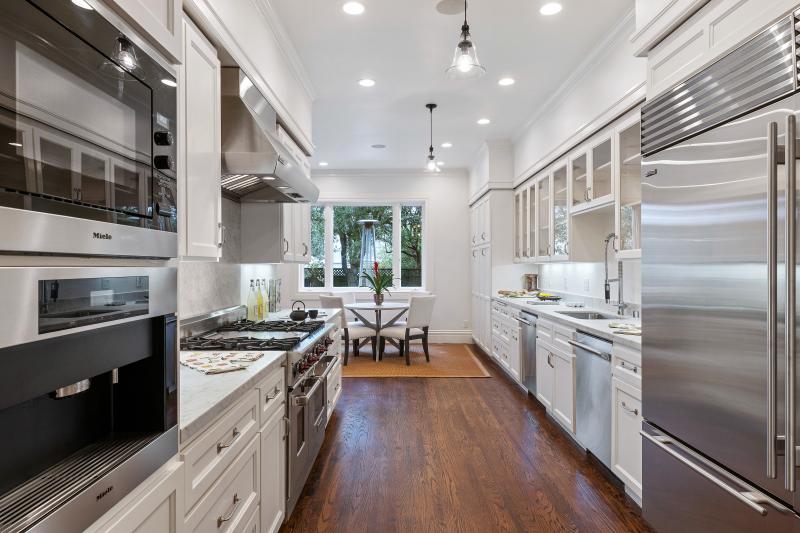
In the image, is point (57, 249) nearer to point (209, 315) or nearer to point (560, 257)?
point (209, 315)

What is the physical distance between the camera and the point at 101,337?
0.86 metres

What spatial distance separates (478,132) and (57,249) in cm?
545

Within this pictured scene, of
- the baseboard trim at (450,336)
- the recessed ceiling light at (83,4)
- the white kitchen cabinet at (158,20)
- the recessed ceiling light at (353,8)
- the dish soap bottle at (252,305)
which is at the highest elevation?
the recessed ceiling light at (353,8)

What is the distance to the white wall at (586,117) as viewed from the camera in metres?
3.10

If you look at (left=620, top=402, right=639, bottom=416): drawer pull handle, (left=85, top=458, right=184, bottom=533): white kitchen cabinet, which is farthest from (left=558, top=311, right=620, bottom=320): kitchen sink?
(left=85, top=458, right=184, bottom=533): white kitchen cabinet

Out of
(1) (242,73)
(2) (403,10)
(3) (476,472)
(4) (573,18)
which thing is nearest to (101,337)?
(1) (242,73)

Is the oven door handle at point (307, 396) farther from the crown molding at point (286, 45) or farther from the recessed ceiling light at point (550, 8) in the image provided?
the recessed ceiling light at point (550, 8)

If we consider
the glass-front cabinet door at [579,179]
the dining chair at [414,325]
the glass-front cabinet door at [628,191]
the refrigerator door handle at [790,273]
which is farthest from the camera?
the dining chair at [414,325]

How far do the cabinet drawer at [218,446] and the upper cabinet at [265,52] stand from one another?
156cm

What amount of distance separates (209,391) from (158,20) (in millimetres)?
1061

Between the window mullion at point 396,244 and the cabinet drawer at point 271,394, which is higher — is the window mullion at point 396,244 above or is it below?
above

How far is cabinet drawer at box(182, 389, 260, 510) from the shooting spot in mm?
1222

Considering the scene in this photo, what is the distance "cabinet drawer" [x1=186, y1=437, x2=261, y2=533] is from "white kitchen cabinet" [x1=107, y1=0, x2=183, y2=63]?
3.78ft

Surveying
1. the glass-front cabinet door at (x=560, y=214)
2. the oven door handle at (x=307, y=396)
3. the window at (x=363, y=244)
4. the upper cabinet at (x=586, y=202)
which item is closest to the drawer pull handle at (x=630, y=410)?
the upper cabinet at (x=586, y=202)
